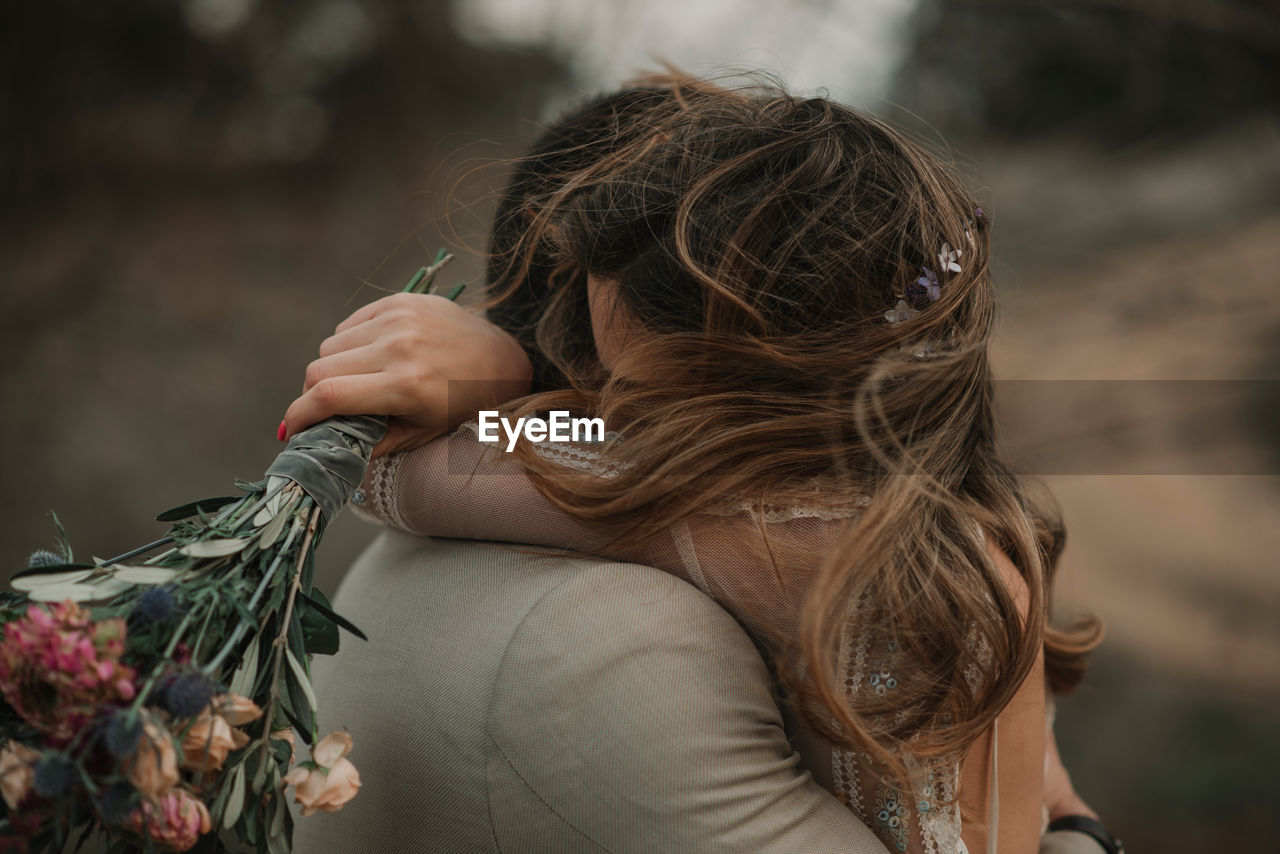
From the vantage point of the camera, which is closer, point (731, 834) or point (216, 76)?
point (731, 834)

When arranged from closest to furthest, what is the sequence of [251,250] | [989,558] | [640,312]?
[989,558] < [640,312] < [251,250]

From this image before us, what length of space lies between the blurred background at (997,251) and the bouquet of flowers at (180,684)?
2596 mm

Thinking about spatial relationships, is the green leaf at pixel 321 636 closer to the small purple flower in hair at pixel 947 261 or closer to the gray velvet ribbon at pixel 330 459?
the gray velvet ribbon at pixel 330 459

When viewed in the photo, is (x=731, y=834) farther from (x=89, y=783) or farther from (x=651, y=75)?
(x=651, y=75)

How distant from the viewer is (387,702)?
79 centimetres

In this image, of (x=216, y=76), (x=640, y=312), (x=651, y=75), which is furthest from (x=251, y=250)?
(x=640, y=312)

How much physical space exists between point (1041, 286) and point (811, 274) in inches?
117

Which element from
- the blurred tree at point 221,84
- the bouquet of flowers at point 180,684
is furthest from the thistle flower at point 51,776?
the blurred tree at point 221,84

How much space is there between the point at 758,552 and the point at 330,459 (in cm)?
41

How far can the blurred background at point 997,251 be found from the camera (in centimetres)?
276

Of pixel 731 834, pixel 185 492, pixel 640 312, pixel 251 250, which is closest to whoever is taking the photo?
pixel 731 834

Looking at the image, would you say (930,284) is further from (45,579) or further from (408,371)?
(45,579)
